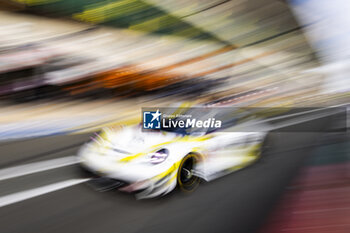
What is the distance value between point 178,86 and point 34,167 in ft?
26.0

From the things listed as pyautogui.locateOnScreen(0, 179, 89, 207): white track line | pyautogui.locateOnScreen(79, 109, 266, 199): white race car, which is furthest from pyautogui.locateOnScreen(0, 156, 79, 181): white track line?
pyautogui.locateOnScreen(79, 109, 266, 199): white race car

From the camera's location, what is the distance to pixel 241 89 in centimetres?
1253

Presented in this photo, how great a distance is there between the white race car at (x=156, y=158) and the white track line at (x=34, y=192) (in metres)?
0.39

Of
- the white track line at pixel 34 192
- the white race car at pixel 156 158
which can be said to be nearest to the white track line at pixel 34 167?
the white track line at pixel 34 192

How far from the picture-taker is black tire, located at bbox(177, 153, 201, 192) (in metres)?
3.38

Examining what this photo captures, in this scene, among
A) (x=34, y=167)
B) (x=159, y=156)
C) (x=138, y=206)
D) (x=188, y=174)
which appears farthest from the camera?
(x=34, y=167)

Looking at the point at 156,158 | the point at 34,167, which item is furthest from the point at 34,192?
the point at 156,158

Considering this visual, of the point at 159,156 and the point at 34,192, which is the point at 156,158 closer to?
the point at 159,156

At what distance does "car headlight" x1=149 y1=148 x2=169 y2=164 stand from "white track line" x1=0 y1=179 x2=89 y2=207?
1.05 meters

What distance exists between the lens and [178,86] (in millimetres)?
11430

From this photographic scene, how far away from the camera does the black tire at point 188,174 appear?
133 inches

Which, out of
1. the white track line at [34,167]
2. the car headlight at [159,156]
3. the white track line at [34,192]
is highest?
the car headlight at [159,156]

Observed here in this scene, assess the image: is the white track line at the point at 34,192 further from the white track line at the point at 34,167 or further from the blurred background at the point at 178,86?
the white track line at the point at 34,167

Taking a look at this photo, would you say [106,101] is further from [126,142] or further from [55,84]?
[126,142]
